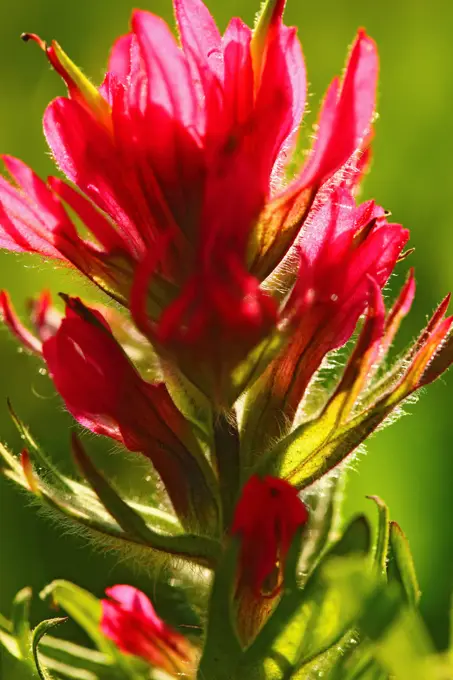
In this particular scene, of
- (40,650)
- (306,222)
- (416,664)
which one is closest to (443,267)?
(306,222)

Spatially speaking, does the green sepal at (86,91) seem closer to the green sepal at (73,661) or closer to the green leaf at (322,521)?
the green leaf at (322,521)

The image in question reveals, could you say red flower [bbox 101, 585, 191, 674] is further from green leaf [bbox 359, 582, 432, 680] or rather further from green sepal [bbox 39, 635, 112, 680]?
green leaf [bbox 359, 582, 432, 680]

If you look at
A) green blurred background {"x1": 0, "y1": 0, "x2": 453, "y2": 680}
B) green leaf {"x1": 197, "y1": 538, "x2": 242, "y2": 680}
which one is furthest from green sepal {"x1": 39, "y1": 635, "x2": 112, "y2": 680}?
green blurred background {"x1": 0, "y1": 0, "x2": 453, "y2": 680}

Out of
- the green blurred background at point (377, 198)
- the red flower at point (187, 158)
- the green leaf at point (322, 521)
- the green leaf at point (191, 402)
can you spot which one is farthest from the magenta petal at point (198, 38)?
the green blurred background at point (377, 198)

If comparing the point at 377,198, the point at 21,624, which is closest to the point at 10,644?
the point at 21,624

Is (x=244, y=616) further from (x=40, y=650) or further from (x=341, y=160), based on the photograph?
(x=341, y=160)
